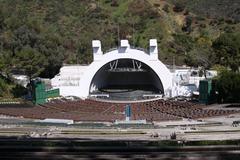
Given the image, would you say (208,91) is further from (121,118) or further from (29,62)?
(29,62)

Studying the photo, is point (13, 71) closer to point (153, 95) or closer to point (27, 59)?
point (27, 59)

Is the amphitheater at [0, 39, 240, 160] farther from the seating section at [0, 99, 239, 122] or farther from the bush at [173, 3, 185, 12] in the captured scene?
the bush at [173, 3, 185, 12]

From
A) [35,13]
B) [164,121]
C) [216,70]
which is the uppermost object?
[35,13]

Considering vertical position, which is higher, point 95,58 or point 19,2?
point 19,2

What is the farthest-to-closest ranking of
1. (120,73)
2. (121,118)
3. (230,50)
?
1. (120,73)
2. (230,50)
3. (121,118)

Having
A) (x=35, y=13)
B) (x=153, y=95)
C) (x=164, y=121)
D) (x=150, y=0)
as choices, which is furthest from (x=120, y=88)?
(x=150, y=0)

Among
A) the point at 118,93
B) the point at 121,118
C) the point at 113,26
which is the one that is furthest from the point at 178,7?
the point at 121,118

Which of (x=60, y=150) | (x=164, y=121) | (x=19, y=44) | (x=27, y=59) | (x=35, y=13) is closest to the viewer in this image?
(x=60, y=150)
